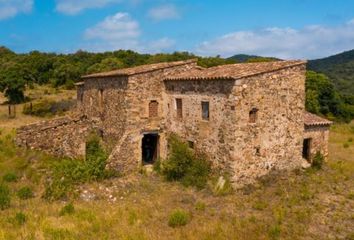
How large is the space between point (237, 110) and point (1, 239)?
9.65m

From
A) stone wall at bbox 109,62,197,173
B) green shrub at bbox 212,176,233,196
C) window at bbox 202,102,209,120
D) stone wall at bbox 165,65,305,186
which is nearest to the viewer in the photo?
green shrub at bbox 212,176,233,196

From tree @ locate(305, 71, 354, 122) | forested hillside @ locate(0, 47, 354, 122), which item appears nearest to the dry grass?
forested hillside @ locate(0, 47, 354, 122)

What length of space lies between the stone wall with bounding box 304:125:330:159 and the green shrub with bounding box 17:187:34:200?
13185 millimetres

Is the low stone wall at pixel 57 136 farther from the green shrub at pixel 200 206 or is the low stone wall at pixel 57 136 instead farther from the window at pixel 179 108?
the green shrub at pixel 200 206

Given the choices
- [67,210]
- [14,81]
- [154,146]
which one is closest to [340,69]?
[14,81]

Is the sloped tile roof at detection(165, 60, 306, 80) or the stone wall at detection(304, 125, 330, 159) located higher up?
the sloped tile roof at detection(165, 60, 306, 80)

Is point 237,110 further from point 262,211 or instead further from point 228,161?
point 262,211

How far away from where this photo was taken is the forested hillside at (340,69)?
80588mm

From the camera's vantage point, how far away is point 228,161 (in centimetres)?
1688

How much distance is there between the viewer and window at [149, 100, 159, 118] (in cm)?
2005

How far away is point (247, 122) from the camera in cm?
1694

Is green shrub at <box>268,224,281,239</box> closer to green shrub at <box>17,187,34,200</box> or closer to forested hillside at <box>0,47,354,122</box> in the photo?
green shrub at <box>17,187,34,200</box>

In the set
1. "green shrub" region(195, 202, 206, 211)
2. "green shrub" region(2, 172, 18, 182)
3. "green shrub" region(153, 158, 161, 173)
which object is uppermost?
"green shrub" region(153, 158, 161, 173)

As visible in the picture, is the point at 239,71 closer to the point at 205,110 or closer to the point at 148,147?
the point at 205,110
